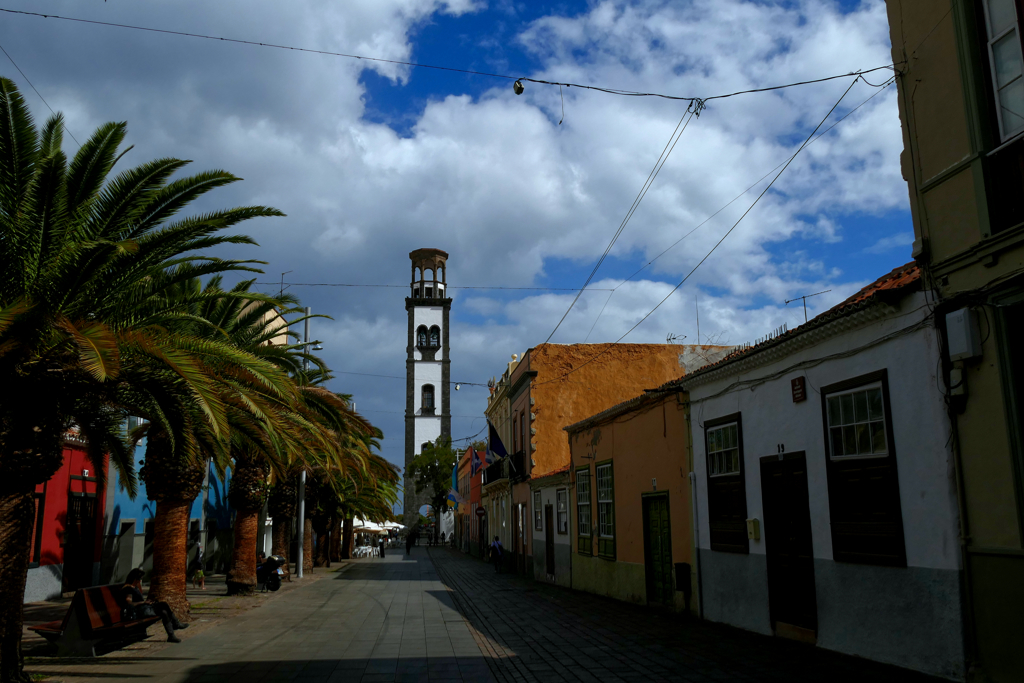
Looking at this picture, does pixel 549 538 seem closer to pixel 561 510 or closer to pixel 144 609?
pixel 561 510

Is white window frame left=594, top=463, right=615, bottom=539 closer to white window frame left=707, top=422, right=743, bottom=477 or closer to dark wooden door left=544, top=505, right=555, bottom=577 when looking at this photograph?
dark wooden door left=544, top=505, right=555, bottom=577

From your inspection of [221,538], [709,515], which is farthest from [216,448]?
[221,538]

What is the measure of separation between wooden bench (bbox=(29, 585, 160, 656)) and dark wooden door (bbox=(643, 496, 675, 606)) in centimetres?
956

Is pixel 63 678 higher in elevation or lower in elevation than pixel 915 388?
lower

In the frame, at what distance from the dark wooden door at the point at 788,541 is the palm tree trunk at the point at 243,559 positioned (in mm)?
13483

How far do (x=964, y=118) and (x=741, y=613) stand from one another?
7913mm

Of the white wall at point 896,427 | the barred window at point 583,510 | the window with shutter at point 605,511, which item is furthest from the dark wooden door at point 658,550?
the barred window at point 583,510

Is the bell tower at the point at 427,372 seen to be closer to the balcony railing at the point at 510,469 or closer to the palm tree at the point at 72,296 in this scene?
the balcony railing at the point at 510,469

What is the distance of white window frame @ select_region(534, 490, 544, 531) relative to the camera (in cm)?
2755

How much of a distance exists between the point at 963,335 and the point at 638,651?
5789 millimetres

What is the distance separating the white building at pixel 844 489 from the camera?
26.9ft

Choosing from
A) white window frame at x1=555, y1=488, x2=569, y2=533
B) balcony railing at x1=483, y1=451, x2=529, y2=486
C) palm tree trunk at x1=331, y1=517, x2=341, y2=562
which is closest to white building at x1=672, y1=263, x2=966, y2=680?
white window frame at x1=555, y1=488, x2=569, y2=533

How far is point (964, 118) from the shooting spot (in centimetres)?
812

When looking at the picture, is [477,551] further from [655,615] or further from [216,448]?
[216,448]
